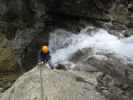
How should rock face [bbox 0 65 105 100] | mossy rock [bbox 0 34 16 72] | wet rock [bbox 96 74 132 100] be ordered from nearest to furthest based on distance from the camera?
rock face [bbox 0 65 105 100] → wet rock [bbox 96 74 132 100] → mossy rock [bbox 0 34 16 72]

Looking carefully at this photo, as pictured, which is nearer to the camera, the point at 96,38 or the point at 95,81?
the point at 95,81

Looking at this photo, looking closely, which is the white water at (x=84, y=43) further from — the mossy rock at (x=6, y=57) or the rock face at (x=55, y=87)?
the rock face at (x=55, y=87)

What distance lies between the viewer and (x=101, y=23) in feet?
42.5

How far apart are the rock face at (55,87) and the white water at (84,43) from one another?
4.39 metres

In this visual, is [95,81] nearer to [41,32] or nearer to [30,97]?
[30,97]

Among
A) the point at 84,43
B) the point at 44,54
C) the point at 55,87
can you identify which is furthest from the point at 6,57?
the point at 55,87

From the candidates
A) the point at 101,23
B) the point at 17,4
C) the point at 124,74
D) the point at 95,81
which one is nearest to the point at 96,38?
the point at 101,23

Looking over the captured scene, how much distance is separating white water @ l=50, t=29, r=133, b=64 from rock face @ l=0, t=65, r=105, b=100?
4388 mm

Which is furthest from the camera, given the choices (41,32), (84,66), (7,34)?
(41,32)

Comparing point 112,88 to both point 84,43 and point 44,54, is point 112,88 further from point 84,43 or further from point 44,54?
point 84,43

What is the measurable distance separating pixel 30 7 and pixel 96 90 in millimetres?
6977

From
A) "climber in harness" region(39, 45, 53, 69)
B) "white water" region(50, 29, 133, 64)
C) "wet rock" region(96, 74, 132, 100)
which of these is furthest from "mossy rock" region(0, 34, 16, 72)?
"wet rock" region(96, 74, 132, 100)

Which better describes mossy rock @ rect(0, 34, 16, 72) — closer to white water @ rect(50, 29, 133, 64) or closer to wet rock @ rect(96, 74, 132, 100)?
white water @ rect(50, 29, 133, 64)

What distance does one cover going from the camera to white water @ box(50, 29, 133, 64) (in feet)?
35.3
